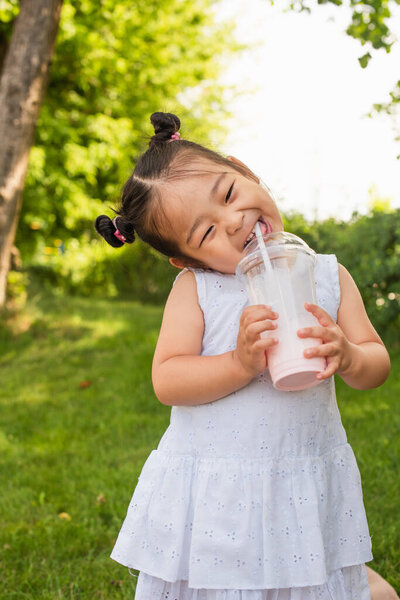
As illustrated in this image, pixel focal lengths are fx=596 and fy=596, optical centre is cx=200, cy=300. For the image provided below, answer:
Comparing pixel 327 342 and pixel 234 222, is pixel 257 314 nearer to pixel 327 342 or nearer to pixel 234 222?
pixel 327 342

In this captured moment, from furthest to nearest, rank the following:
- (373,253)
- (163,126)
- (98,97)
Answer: (98,97)
(373,253)
(163,126)

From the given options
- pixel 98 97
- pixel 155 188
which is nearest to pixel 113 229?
pixel 155 188

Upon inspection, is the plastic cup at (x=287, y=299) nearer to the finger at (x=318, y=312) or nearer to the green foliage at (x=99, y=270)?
the finger at (x=318, y=312)

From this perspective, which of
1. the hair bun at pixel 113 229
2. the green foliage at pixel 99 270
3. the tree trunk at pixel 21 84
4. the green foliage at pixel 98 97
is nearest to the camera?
the hair bun at pixel 113 229

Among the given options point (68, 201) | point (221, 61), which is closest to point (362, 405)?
point (68, 201)

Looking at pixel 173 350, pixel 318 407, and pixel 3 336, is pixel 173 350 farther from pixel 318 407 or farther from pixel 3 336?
pixel 3 336

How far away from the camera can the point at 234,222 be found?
60.6 inches

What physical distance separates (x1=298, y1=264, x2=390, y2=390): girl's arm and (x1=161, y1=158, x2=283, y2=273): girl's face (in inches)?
12.0

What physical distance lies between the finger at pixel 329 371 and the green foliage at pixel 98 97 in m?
8.59

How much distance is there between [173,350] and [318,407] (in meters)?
0.43

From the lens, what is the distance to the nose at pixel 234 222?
154 centimetres

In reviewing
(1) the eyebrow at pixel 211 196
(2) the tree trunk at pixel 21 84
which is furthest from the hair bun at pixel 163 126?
(2) the tree trunk at pixel 21 84

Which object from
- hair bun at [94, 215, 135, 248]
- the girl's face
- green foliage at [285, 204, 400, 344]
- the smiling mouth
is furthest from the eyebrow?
green foliage at [285, 204, 400, 344]

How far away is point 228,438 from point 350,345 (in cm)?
42
